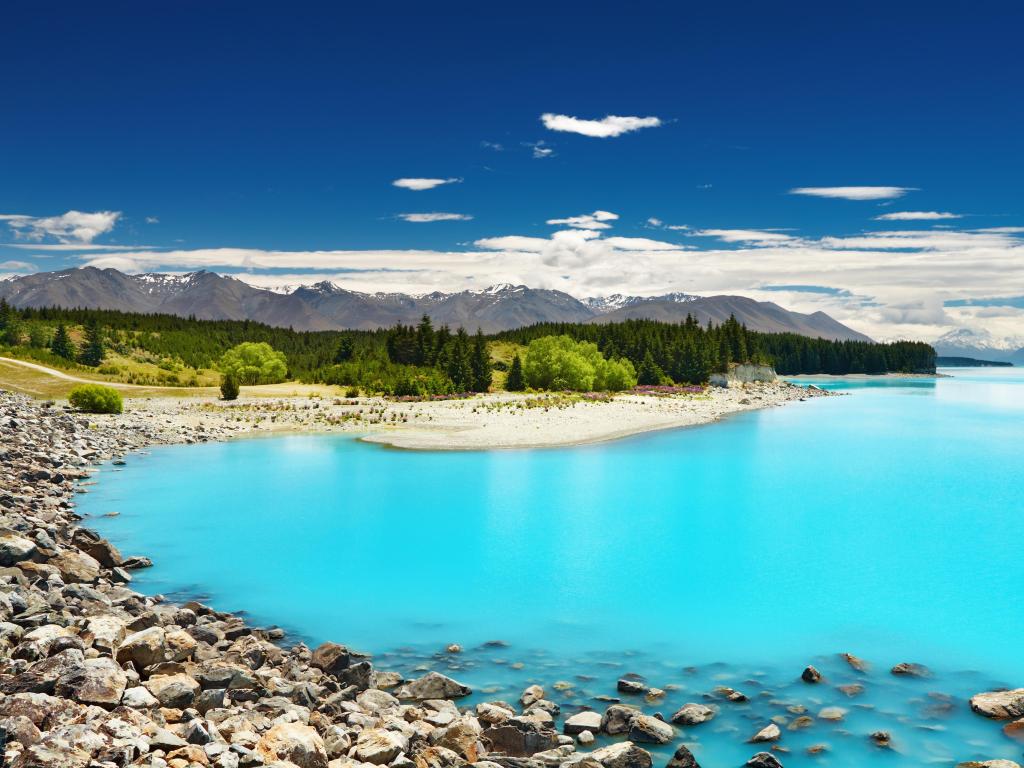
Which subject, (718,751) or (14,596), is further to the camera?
(14,596)

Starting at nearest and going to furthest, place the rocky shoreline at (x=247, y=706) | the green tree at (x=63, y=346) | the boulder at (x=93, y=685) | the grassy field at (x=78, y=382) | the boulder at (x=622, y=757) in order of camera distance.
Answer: the rocky shoreline at (x=247, y=706) < the boulder at (x=93, y=685) < the boulder at (x=622, y=757) < the grassy field at (x=78, y=382) < the green tree at (x=63, y=346)

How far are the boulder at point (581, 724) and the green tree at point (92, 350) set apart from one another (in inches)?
4343

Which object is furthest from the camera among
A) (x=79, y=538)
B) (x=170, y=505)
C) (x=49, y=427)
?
(x=49, y=427)

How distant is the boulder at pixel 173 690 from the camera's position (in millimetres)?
11195

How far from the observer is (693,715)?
13.2 metres

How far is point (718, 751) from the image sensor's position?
40.1ft

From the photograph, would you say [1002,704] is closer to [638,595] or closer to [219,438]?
[638,595]

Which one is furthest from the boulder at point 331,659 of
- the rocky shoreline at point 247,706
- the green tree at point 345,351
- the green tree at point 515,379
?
the green tree at point 345,351

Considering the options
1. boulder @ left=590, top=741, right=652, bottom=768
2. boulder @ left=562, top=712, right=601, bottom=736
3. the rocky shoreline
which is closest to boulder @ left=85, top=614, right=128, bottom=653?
the rocky shoreline

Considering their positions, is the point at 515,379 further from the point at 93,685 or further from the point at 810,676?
the point at 93,685

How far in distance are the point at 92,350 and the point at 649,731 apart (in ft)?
373

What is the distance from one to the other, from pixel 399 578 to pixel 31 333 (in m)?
114

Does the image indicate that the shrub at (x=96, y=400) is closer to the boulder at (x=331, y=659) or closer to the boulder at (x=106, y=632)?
the boulder at (x=106, y=632)

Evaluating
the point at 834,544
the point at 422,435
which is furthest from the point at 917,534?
the point at 422,435
